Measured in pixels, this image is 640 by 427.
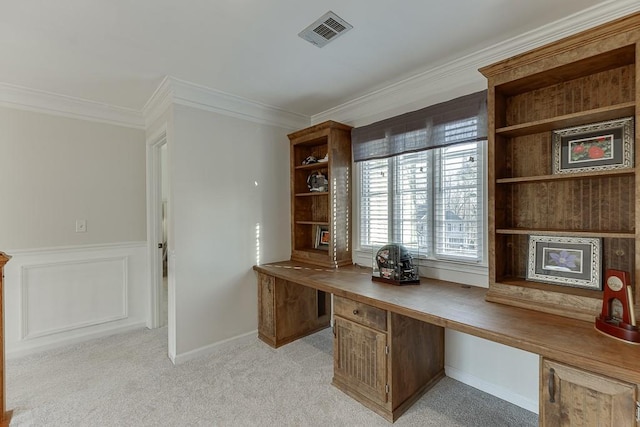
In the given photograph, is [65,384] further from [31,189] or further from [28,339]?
[31,189]

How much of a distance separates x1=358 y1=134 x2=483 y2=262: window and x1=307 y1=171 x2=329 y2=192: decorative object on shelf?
0.42 meters

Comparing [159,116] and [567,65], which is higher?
[159,116]

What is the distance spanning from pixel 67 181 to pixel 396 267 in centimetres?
324

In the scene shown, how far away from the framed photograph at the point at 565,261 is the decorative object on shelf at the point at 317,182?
1.85 meters

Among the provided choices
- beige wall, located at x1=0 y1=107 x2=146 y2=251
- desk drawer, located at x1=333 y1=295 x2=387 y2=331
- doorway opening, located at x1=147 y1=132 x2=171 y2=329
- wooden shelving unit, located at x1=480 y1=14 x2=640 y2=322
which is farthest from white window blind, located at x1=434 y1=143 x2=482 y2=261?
beige wall, located at x1=0 y1=107 x2=146 y2=251

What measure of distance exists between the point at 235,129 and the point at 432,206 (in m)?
1.99

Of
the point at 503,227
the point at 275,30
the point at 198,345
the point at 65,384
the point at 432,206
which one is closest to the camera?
the point at 275,30

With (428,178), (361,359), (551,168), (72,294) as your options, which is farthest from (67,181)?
(551,168)

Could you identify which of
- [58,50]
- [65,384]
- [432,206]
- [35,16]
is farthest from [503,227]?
[65,384]

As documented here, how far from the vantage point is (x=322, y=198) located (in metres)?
3.40

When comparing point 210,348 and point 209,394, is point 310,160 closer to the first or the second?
point 210,348

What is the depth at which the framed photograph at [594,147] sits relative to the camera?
1.55 meters

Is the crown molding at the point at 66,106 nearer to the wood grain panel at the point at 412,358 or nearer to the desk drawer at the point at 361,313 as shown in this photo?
the desk drawer at the point at 361,313

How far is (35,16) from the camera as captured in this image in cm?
167
